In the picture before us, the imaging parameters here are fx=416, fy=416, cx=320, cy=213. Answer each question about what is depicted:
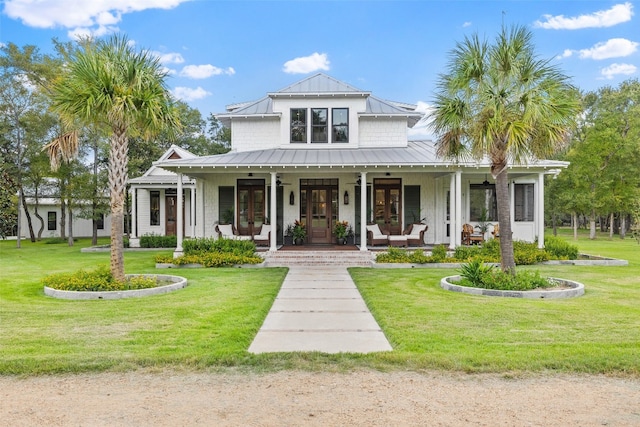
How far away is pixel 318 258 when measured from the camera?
538 inches

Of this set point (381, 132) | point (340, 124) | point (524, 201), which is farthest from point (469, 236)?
point (340, 124)

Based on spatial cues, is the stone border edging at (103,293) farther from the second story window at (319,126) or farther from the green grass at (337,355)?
the second story window at (319,126)

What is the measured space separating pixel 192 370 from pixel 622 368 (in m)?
4.60

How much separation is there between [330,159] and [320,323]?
349 inches

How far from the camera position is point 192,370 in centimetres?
448

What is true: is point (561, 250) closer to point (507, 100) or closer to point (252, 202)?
Result: point (507, 100)

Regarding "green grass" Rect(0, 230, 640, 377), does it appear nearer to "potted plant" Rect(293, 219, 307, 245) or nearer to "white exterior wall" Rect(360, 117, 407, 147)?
"potted plant" Rect(293, 219, 307, 245)

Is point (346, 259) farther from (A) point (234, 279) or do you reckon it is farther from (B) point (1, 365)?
(B) point (1, 365)

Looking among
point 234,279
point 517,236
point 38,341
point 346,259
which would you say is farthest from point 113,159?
point 517,236

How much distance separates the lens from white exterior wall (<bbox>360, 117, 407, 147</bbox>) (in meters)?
17.1

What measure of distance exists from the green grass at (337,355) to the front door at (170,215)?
1256cm

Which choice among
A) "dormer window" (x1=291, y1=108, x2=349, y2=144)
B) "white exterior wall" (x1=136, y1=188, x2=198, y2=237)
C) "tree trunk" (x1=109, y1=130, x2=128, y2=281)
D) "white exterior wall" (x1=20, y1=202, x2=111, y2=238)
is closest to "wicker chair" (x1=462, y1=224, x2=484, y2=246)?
"dormer window" (x1=291, y1=108, x2=349, y2=144)

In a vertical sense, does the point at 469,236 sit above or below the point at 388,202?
below

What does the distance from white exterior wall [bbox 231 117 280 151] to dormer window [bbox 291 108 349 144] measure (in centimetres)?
→ 87
